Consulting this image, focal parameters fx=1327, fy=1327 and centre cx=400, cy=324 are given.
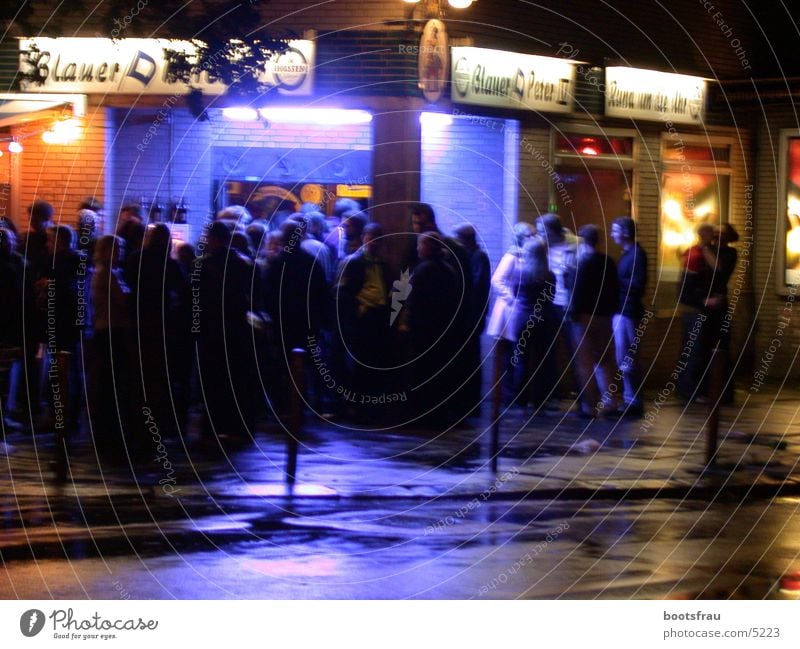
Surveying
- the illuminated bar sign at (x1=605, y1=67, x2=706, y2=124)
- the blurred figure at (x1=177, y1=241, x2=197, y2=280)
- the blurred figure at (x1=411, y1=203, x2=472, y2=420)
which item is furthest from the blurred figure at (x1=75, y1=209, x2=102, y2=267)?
the illuminated bar sign at (x1=605, y1=67, x2=706, y2=124)

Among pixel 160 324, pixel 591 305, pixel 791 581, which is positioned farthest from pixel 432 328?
pixel 791 581

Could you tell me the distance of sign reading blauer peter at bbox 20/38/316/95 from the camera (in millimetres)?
12148

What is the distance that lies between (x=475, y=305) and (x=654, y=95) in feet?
12.9

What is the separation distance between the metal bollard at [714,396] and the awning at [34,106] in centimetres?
670

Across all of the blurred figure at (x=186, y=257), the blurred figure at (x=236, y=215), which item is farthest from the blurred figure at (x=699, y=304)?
the blurred figure at (x=186, y=257)

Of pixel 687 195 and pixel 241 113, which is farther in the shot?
pixel 687 195

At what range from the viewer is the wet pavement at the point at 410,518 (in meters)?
6.93

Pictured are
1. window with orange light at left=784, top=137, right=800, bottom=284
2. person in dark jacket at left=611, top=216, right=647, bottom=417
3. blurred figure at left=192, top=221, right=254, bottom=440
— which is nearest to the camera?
blurred figure at left=192, top=221, right=254, bottom=440

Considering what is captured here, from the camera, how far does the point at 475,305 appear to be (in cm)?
1206

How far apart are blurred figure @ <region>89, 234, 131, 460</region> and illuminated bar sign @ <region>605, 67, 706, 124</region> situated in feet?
19.7

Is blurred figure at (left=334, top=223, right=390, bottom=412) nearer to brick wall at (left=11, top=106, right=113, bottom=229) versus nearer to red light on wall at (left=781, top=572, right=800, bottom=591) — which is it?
brick wall at (left=11, top=106, right=113, bottom=229)

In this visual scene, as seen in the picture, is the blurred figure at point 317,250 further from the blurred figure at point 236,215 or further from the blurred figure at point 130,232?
the blurred figure at point 130,232

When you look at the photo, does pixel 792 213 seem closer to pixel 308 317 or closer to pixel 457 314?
pixel 457 314
